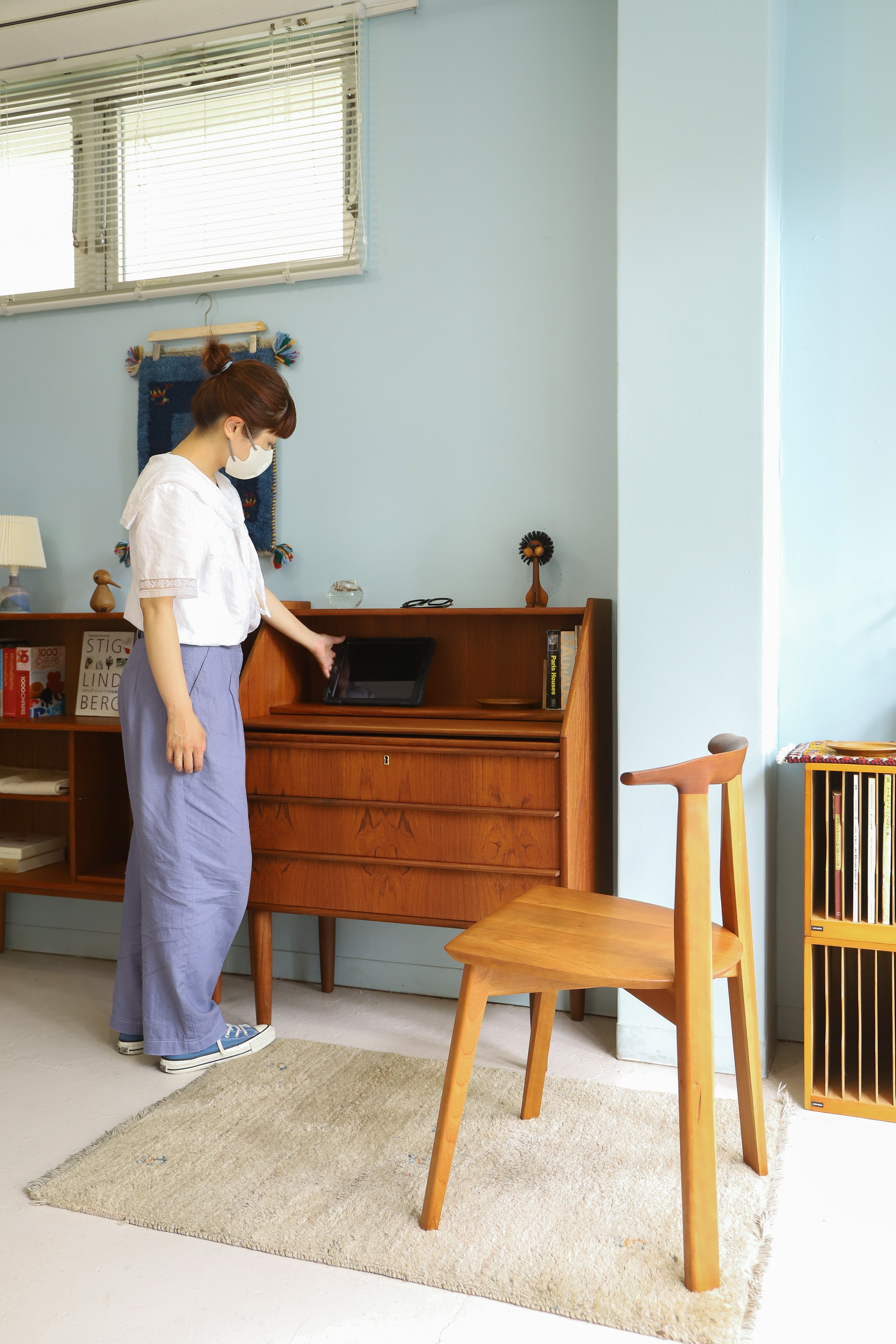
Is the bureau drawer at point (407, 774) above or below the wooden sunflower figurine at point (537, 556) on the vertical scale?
below

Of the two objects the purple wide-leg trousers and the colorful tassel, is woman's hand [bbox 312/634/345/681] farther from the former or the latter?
the colorful tassel

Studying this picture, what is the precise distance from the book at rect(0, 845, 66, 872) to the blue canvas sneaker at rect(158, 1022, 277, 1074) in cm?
93

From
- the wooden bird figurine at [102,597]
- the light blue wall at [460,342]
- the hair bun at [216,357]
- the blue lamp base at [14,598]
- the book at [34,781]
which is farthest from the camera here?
the blue lamp base at [14,598]

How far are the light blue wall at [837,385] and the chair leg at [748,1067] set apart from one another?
0.74 meters

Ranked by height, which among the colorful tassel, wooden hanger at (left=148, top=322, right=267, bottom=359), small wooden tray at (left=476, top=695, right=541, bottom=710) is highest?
wooden hanger at (left=148, top=322, right=267, bottom=359)

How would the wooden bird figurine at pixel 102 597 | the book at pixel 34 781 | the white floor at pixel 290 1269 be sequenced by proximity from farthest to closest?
the wooden bird figurine at pixel 102 597, the book at pixel 34 781, the white floor at pixel 290 1269

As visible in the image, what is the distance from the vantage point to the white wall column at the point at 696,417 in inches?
87.2

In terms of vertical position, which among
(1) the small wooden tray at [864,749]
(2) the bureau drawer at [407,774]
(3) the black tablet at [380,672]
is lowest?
(2) the bureau drawer at [407,774]

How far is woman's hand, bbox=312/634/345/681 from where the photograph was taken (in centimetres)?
Answer: 269

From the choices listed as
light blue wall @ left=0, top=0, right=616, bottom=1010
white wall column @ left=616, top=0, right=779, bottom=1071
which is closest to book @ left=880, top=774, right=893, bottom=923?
white wall column @ left=616, top=0, right=779, bottom=1071

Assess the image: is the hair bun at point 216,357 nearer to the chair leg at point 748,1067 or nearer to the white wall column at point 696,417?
the white wall column at point 696,417

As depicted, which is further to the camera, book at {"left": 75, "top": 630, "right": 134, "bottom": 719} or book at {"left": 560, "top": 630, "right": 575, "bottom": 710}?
book at {"left": 75, "top": 630, "right": 134, "bottom": 719}

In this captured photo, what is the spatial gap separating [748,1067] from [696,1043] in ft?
1.25

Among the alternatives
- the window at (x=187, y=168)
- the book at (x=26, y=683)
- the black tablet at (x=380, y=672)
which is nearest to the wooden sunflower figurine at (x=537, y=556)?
the black tablet at (x=380, y=672)
